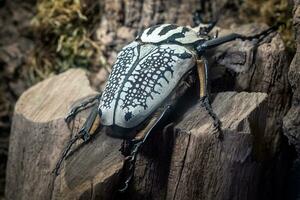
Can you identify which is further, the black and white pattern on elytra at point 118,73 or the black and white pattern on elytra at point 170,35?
the black and white pattern on elytra at point 170,35

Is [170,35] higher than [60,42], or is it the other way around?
Result: [170,35]

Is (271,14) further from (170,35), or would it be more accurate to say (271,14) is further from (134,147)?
(134,147)

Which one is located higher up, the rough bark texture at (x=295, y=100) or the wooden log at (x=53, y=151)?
the rough bark texture at (x=295, y=100)

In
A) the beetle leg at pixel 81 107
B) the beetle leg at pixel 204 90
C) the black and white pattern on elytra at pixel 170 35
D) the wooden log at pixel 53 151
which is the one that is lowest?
the wooden log at pixel 53 151

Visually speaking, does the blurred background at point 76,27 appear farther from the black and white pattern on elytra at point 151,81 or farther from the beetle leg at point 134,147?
the beetle leg at point 134,147

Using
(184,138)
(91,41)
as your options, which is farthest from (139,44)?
(91,41)

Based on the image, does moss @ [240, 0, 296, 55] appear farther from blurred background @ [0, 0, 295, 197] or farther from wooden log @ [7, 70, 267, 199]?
wooden log @ [7, 70, 267, 199]

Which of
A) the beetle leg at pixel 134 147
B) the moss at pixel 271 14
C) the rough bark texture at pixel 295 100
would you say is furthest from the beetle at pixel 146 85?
the moss at pixel 271 14

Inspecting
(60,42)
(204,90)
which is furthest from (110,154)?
(60,42)
